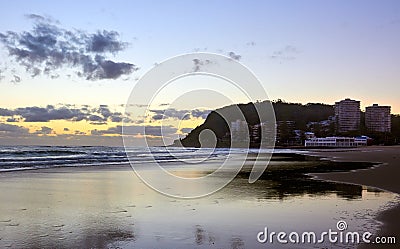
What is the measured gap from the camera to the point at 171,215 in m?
10.5

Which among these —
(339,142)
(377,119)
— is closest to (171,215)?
(339,142)

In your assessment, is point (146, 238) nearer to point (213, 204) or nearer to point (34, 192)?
point (213, 204)

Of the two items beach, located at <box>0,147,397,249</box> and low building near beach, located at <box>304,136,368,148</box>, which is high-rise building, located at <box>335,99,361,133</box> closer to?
low building near beach, located at <box>304,136,368,148</box>

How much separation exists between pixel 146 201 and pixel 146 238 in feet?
15.7

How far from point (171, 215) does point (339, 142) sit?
494ft

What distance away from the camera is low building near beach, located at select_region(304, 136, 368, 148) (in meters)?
149

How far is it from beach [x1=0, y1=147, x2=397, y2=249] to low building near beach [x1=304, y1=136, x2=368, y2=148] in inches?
5484

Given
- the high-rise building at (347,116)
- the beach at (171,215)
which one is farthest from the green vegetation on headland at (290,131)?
the beach at (171,215)

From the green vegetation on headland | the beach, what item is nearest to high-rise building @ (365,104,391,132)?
the green vegetation on headland

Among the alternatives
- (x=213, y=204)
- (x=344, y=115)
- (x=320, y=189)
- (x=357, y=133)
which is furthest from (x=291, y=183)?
(x=344, y=115)

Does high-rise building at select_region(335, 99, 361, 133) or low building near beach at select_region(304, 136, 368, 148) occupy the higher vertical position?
high-rise building at select_region(335, 99, 361, 133)

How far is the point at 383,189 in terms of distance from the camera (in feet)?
52.2

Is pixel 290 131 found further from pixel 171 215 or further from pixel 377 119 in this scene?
pixel 171 215

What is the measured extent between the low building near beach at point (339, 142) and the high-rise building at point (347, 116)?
29.5 meters
